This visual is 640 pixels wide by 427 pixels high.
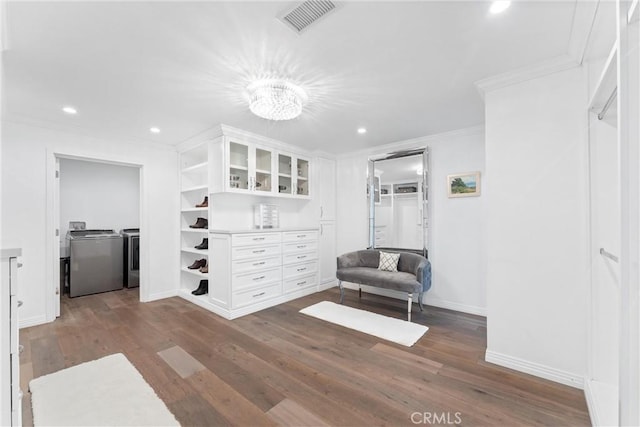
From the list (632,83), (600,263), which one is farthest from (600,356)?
(632,83)

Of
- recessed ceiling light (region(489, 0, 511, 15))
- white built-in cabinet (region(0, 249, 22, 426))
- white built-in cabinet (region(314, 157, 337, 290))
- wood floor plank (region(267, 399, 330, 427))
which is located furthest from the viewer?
white built-in cabinet (region(314, 157, 337, 290))

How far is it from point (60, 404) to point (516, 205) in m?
3.63

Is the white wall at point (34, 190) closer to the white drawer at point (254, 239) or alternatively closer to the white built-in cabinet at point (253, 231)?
the white built-in cabinet at point (253, 231)

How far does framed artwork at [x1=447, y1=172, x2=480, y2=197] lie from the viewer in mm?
3512

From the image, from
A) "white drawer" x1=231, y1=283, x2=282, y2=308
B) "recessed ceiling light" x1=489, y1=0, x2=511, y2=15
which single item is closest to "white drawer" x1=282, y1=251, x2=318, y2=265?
"white drawer" x1=231, y1=283, x2=282, y2=308

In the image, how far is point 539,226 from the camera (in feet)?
6.88

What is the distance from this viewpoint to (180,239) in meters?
4.36

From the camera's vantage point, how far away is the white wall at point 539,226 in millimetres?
1963

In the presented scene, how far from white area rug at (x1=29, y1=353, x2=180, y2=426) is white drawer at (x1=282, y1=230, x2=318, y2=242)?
236cm

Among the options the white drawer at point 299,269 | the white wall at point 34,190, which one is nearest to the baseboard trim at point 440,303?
the white drawer at point 299,269

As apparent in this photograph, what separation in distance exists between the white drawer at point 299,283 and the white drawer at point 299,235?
63 cm

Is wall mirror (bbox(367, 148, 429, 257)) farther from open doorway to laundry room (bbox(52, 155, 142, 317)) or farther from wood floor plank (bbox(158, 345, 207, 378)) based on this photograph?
open doorway to laundry room (bbox(52, 155, 142, 317))

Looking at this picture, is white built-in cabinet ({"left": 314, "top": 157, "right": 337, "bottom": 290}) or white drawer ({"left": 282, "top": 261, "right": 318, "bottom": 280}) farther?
white built-in cabinet ({"left": 314, "top": 157, "right": 337, "bottom": 290})

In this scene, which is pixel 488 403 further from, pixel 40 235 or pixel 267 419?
pixel 40 235
